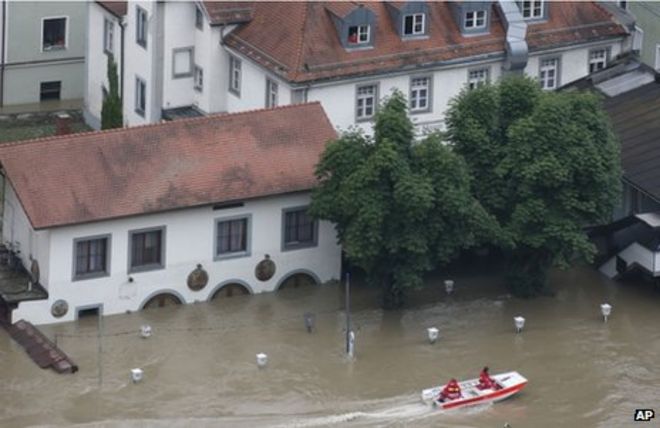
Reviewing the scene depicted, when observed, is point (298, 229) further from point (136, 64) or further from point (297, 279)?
point (136, 64)

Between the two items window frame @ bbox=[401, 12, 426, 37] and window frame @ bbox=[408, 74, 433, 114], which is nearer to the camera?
window frame @ bbox=[401, 12, 426, 37]

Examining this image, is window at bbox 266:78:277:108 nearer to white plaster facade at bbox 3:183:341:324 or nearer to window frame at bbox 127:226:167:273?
white plaster facade at bbox 3:183:341:324

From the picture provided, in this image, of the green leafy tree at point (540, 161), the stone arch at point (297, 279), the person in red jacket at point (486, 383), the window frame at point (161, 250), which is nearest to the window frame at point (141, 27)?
the window frame at point (161, 250)

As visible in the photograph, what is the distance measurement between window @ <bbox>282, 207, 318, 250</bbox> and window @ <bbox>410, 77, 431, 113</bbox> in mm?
8909

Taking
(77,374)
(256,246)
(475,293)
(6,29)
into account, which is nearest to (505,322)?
(475,293)

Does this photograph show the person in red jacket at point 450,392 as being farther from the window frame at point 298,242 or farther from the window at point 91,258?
the window at point 91,258

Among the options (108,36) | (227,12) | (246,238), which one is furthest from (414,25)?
(108,36)

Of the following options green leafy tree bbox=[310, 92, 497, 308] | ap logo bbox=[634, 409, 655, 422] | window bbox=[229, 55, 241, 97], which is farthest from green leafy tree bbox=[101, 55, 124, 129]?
ap logo bbox=[634, 409, 655, 422]

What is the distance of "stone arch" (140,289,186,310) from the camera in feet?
299

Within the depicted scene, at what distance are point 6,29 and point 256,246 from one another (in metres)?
22.9

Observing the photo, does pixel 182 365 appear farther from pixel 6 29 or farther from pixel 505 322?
pixel 6 29

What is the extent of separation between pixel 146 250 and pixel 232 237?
346cm

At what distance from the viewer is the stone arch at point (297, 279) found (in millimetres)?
93562

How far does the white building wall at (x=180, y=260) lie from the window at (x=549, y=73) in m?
14.3
